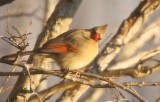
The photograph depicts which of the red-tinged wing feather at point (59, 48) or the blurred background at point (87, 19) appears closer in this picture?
the red-tinged wing feather at point (59, 48)

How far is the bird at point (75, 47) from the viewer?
90.7 inches

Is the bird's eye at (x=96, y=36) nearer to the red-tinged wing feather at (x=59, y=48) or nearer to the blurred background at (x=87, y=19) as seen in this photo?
the red-tinged wing feather at (x=59, y=48)

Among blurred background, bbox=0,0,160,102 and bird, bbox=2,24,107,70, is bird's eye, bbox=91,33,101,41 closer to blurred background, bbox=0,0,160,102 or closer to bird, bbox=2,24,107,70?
bird, bbox=2,24,107,70

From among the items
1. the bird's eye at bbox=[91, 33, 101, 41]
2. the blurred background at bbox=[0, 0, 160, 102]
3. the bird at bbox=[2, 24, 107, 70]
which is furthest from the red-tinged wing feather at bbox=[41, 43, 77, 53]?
the blurred background at bbox=[0, 0, 160, 102]

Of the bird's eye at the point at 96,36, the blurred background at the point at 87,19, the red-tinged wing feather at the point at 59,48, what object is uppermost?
the blurred background at the point at 87,19

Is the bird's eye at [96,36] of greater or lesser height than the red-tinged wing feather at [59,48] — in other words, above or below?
above

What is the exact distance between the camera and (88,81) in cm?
206

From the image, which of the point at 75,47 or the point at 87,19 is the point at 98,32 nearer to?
the point at 75,47

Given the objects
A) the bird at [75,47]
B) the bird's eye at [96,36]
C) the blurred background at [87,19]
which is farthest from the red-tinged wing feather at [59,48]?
the blurred background at [87,19]

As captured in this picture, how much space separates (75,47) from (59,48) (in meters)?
0.08

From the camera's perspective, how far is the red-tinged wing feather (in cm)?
227

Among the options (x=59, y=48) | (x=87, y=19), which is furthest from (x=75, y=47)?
(x=87, y=19)

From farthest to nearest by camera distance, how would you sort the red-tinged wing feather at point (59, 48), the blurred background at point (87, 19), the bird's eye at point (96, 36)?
the blurred background at point (87, 19)
the bird's eye at point (96, 36)
the red-tinged wing feather at point (59, 48)

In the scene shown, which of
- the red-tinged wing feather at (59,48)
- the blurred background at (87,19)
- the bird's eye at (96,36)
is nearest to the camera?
the red-tinged wing feather at (59,48)
